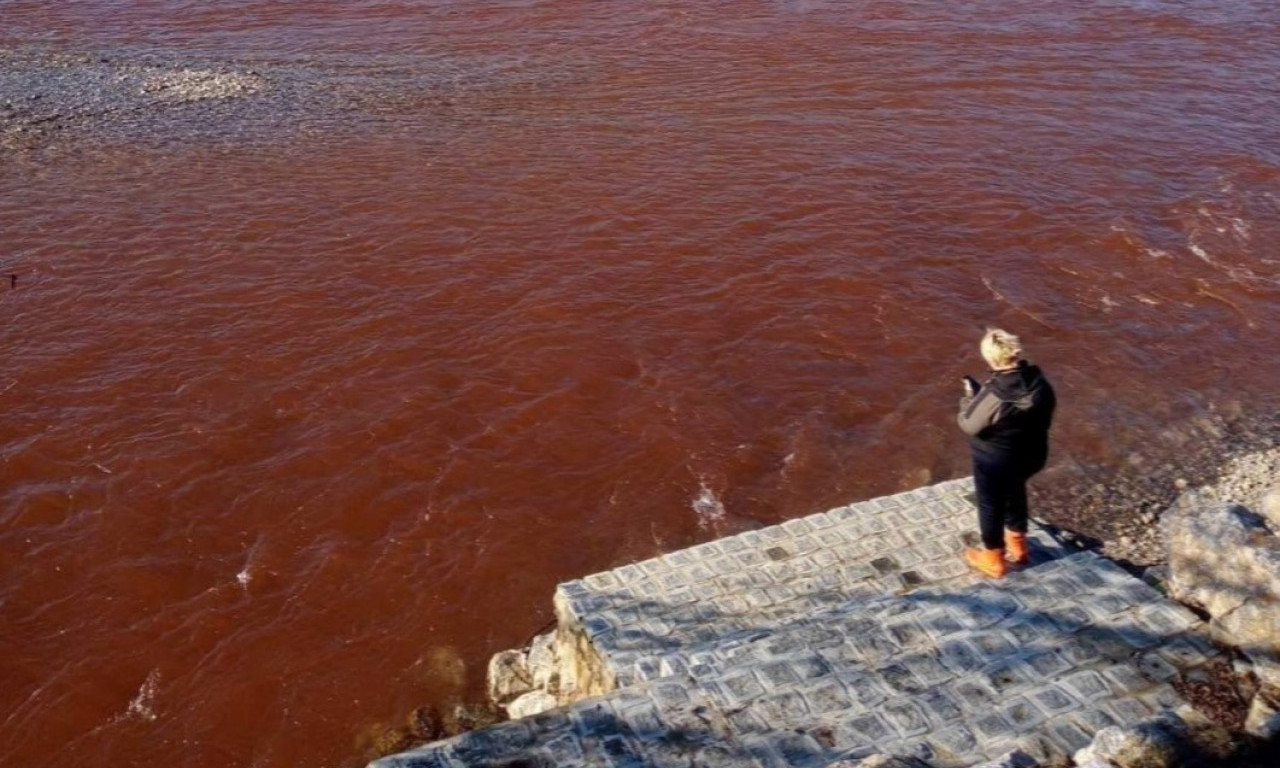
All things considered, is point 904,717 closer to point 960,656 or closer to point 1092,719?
point 960,656

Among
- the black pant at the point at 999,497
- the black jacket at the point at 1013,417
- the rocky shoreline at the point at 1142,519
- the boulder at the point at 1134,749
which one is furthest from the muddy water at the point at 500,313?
the boulder at the point at 1134,749

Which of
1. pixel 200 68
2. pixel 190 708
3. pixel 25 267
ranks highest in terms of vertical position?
pixel 200 68

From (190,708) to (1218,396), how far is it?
36.3 ft

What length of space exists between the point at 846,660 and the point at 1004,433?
1.74 meters

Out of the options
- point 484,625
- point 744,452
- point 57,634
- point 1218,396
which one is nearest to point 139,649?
point 57,634

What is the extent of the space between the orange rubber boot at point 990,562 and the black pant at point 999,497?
0.19 feet

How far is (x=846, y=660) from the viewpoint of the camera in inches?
261

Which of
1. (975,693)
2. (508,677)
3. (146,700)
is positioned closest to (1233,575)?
(975,693)

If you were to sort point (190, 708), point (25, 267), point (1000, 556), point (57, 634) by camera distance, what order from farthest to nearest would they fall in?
point (25, 267) < point (57, 634) < point (190, 708) < point (1000, 556)

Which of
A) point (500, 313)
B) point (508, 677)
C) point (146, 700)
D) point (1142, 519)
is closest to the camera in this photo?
point (508, 677)

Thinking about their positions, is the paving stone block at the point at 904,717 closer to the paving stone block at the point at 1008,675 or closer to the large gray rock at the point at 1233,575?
the paving stone block at the point at 1008,675

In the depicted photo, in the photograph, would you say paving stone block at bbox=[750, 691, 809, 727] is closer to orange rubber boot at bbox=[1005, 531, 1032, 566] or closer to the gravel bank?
orange rubber boot at bbox=[1005, 531, 1032, 566]

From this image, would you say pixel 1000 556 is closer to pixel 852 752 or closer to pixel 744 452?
pixel 852 752

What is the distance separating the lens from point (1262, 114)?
19484 mm
